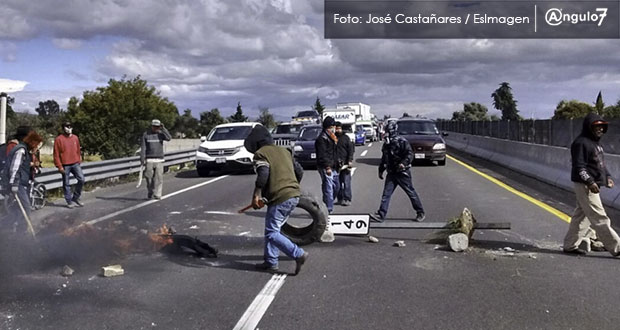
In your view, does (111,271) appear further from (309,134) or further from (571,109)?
(571,109)

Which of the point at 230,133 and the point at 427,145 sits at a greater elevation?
the point at 230,133

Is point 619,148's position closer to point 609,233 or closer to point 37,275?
point 609,233

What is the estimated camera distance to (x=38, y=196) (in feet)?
42.8

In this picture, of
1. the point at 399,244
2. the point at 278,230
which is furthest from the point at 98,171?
the point at 278,230

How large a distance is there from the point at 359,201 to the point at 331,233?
4.74m

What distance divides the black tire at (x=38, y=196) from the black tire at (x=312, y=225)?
6.48m

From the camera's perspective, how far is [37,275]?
700 cm

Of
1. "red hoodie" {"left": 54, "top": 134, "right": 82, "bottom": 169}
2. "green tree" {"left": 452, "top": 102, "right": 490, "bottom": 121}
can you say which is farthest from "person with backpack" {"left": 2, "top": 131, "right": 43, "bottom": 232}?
"green tree" {"left": 452, "top": 102, "right": 490, "bottom": 121}

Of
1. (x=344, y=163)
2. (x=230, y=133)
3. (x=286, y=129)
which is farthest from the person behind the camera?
(x=286, y=129)

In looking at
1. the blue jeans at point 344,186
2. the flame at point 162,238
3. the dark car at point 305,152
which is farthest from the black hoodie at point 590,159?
the dark car at point 305,152

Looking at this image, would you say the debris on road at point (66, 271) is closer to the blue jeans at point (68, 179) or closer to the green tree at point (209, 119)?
the blue jeans at point (68, 179)

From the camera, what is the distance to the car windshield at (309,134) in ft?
78.6

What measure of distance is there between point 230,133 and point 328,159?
34.4ft

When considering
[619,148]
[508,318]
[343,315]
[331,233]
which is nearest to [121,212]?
[331,233]
